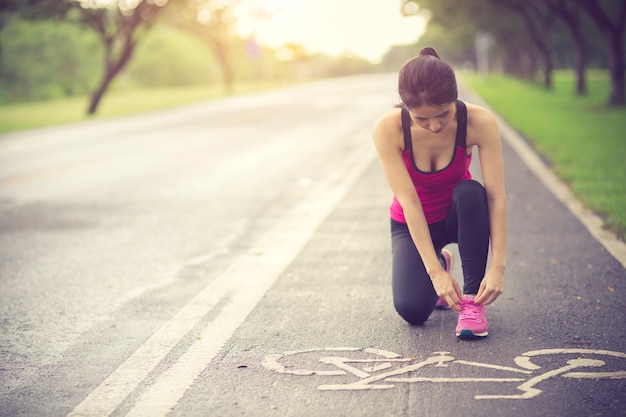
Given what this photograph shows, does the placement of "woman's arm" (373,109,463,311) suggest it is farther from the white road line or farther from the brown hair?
the white road line

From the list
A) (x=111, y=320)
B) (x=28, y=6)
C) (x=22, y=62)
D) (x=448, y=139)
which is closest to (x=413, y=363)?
(x=448, y=139)

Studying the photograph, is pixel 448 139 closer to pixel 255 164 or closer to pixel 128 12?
pixel 255 164

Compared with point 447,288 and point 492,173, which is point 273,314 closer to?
point 447,288

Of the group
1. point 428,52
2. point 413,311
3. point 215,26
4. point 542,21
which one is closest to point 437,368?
point 413,311

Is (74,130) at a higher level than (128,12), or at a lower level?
lower

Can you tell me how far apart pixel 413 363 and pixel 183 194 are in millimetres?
5962

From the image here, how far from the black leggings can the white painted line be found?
5.69 ft

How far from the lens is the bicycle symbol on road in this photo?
3.26 meters

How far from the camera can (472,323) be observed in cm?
378

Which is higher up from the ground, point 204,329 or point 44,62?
point 204,329

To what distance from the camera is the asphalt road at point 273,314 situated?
317cm

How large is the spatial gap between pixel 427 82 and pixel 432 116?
0.64 ft

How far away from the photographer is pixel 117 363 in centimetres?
363

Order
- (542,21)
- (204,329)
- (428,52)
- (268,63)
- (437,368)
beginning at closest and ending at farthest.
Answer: (437,368), (428,52), (204,329), (542,21), (268,63)
